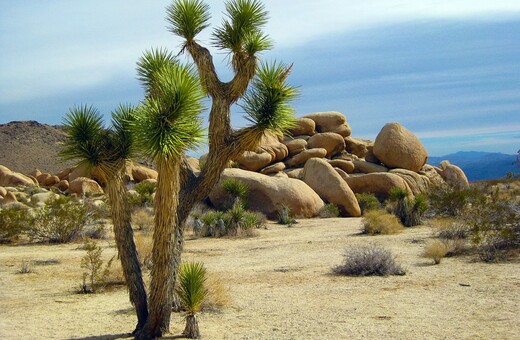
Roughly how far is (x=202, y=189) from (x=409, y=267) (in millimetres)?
6190

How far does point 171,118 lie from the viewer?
26.2 ft

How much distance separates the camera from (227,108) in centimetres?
928

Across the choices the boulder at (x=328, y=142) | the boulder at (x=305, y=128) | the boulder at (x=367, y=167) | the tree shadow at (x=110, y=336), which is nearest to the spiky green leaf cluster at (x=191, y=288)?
the tree shadow at (x=110, y=336)

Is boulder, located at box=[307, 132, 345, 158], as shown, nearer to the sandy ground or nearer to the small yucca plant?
the sandy ground

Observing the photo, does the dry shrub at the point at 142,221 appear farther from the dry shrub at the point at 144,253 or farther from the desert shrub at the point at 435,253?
the desert shrub at the point at 435,253

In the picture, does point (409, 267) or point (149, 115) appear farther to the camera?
point (409, 267)

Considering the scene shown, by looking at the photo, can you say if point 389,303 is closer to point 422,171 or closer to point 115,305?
point 115,305

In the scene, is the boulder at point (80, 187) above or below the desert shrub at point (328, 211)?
above

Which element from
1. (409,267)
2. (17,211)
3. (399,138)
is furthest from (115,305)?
(399,138)

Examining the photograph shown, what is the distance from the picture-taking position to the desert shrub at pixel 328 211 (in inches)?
1102

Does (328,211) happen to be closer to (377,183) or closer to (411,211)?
(377,183)

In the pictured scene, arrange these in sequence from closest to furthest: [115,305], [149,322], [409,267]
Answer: [149,322], [115,305], [409,267]

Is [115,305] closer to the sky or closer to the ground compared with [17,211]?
closer to the ground

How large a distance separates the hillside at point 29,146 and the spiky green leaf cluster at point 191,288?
5616 centimetres
